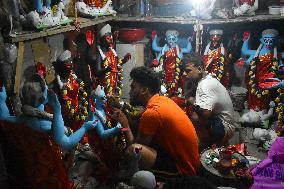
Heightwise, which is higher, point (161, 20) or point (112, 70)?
point (161, 20)

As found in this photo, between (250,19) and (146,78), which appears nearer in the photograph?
(146,78)

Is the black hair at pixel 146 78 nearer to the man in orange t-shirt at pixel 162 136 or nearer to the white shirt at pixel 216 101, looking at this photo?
the man in orange t-shirt at pixel 162 136

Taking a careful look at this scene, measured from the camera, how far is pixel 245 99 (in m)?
8.18

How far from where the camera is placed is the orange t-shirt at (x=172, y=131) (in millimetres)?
3982

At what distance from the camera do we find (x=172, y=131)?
13.1ft

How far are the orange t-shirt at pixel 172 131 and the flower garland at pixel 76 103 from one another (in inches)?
71.4

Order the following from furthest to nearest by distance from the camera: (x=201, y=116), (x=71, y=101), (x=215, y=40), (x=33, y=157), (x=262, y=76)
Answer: (x=215, y=40), (x=262, y=76), (x=71, y=101), (x=201, y=116), (x=33, y=157)

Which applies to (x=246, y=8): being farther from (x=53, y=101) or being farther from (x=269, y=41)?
(x=53, y=101)

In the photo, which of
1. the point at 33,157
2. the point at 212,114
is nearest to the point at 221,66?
the point at 212,114

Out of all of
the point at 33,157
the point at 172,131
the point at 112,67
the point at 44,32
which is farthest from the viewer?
the point at 112,67

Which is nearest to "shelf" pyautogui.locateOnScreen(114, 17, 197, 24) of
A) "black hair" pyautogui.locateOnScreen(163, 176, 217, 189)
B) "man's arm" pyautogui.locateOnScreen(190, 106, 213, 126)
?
"man's arm" pyautogui.locateOnScreen(190, 106, 213, 126)

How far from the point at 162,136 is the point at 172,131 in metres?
Answer: 0.19

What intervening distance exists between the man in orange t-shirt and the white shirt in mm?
1157

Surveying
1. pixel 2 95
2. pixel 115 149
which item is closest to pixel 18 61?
pixel 2 95
